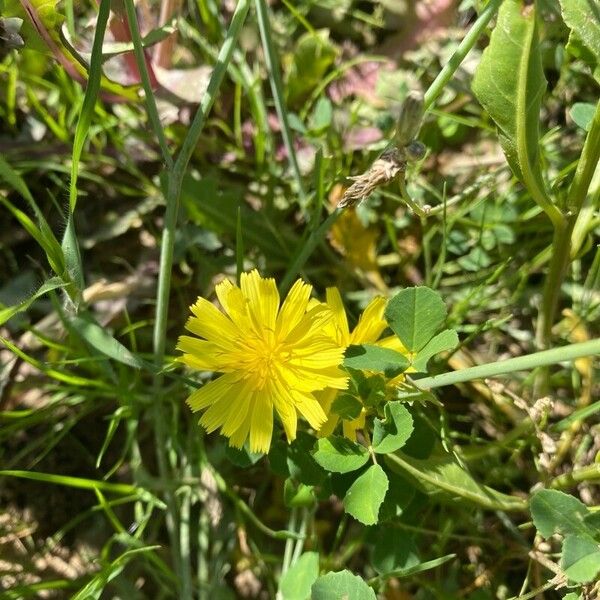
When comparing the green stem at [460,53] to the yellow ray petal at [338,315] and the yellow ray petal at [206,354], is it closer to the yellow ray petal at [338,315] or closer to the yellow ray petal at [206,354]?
the yellow ray petal at [338,315]

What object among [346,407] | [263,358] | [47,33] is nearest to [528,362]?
[346,407]

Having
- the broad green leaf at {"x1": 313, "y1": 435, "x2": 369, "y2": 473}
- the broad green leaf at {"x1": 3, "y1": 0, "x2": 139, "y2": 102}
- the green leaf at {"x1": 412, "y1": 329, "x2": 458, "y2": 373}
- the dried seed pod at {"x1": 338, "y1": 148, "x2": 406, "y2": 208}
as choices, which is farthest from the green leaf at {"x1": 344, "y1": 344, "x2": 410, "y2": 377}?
the broad green leaf at {"x1": 3, "y1": 0, "x2": 139, "y2": 102}

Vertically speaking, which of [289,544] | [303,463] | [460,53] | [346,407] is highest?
[460,53]

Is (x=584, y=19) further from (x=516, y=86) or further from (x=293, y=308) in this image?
(x=293, y=308)

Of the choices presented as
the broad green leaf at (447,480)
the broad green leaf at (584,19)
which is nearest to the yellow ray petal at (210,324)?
the broad green leaf at (447,480)

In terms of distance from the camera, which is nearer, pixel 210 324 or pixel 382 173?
pixel 382 173

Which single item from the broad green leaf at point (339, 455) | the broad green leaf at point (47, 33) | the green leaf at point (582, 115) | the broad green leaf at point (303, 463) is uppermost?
the broad green leaf at point (47, 33)
